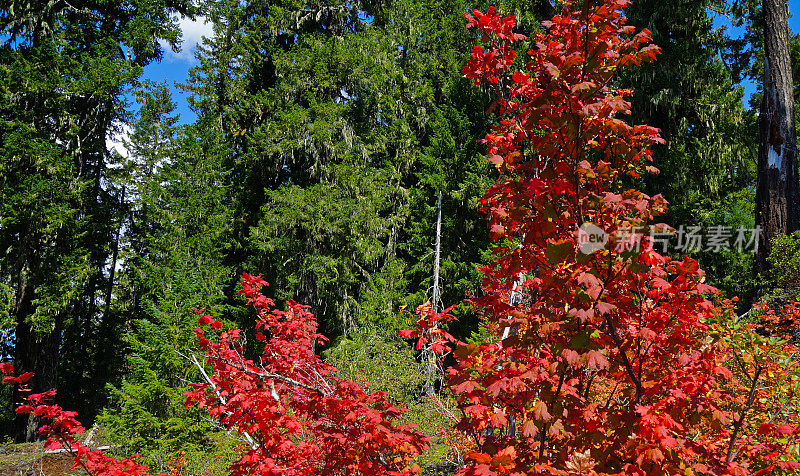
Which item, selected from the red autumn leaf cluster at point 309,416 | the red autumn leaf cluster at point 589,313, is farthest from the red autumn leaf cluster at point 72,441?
the red autumn leaf cluster at point 589,313

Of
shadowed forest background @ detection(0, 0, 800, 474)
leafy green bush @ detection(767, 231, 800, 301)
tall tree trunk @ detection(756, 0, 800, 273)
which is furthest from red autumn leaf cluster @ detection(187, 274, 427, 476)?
tall tree trunk @ detection(756, 0, 800, 273)

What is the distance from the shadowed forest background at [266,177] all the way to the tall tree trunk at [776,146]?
1.65 meters

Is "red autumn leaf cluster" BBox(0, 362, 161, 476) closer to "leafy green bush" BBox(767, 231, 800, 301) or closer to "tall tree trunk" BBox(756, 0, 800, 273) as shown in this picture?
"leafy green bush" BBox(767, 231, 800, 301)

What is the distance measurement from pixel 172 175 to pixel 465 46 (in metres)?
11.4

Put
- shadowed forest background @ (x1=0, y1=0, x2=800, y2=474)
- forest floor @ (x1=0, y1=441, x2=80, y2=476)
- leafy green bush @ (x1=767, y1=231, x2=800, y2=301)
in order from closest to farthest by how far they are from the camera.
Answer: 1. leafy green bush @ (x1=767, y1=231, x2=800, y2=301)
2. forest floor @ (x1=0, y1=441, x2=80, y2=476)
3. shadowed forest background @ (x1=0, y1=0, x2=800, y2=474)

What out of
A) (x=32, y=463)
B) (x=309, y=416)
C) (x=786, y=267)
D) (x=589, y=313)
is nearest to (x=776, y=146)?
(x=786, y=267)

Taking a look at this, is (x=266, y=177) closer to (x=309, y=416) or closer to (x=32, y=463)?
(x=32, y=463)

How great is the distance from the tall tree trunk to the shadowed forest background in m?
1.65

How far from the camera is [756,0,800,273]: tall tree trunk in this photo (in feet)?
24.1

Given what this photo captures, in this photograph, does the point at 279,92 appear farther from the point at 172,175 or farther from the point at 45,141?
the point at 45,141

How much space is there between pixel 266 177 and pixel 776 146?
1348 cm

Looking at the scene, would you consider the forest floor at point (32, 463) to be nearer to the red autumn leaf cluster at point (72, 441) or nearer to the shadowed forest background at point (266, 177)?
the shadowed forest background at point (266, 177)

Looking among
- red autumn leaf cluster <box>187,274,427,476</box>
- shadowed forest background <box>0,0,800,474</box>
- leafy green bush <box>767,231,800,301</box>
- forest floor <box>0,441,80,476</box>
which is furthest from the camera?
shadowed forest background <box>0,0,800,474</box>

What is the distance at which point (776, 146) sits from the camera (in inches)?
297
